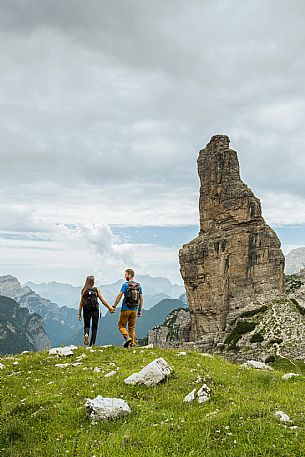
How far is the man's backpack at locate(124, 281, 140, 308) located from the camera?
19.2 meters

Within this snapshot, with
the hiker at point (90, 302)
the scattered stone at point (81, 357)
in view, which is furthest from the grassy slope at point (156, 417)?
the hiker at point (90, 302)

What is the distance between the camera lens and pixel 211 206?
102688 mm

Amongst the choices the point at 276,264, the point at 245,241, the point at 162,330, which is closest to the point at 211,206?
the point at 245,241

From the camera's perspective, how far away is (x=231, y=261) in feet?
323

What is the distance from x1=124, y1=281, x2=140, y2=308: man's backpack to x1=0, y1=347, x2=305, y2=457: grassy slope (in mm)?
4980

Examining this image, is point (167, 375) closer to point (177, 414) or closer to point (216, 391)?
point (216, 391)

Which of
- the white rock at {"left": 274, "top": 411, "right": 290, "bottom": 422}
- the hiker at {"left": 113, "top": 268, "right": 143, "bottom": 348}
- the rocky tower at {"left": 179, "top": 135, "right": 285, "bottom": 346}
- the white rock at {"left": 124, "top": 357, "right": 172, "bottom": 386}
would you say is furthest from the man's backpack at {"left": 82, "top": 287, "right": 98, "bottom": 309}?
the rocky tower at {"left": 179, "top": 135, "right": 285, "bottom": 346}

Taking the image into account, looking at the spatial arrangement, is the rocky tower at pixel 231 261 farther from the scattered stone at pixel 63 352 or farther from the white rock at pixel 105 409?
the white rock at pixel 105 409

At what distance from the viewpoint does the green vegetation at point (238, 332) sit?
79.1m

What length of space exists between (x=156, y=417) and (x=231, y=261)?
91688 millimetres

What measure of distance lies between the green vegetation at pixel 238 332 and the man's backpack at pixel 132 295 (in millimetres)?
63550

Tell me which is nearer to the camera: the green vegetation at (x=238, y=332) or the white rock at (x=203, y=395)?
the white rock at (x=203, y=395)

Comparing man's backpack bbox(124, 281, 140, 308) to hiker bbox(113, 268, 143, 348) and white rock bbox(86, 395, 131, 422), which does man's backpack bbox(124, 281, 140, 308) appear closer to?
hiker bbox(113, 268, 143, 348)

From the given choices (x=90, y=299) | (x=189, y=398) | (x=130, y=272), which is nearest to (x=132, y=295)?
(x=130, y=272)
